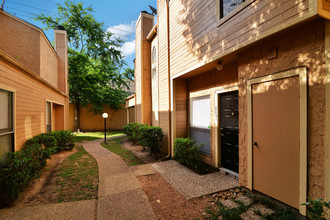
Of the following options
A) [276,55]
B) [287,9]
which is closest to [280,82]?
[276,55]

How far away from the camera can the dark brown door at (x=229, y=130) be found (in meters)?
4.12

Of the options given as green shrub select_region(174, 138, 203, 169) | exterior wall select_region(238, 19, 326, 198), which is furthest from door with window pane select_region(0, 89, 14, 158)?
exterior wall select_region(238, 19, 326, 198)

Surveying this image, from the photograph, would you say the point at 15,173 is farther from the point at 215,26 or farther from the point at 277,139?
the point at 215,26

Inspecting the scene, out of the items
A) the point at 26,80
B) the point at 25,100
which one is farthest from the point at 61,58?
the point at 25,100

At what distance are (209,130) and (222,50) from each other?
251 centimetres

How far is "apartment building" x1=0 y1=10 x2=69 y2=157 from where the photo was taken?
141 inches

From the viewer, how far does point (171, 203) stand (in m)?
2.99

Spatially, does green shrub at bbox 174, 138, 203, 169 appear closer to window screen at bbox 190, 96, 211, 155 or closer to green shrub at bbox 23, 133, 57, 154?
window screen at bbox 190, 96, 211, 155

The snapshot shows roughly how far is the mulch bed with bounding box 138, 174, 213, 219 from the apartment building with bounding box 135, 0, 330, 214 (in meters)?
1.25

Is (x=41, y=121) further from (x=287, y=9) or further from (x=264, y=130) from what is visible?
(x=287, y=9)

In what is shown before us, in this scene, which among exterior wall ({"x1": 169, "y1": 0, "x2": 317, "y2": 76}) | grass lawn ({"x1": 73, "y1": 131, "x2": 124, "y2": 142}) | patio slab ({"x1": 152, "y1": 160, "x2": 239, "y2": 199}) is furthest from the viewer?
grass lawn ({"x1": 73, "y1": 131, "x2": 124, "y2": 142})

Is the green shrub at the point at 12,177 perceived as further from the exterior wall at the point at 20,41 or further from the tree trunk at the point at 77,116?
the tree trunk at the point at 77,116

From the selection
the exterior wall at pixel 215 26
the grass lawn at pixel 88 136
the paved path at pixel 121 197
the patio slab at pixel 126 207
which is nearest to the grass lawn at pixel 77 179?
the paved path at pixel 121 197

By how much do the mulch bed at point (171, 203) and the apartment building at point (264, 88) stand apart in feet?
4.10
